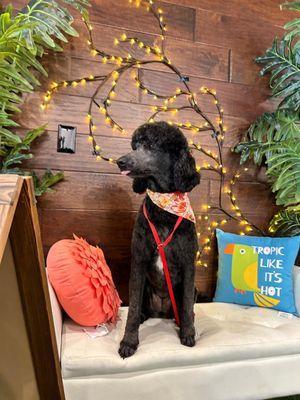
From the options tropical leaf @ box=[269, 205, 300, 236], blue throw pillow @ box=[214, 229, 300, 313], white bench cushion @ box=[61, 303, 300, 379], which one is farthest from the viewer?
tropical leaf @ box=[269, 205, 300, 236]

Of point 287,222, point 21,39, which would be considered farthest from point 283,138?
point 21,39

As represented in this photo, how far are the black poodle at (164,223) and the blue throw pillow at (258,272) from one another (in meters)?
0.54

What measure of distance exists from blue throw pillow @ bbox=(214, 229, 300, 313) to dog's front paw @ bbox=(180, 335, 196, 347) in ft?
1.94

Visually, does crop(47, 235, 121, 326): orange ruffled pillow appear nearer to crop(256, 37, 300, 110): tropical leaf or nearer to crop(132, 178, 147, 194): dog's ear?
crop(132, 178, 147, 194): dog's ear

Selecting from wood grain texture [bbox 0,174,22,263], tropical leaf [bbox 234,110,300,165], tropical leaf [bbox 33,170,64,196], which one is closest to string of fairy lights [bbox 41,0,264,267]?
tropical leaf [bbox 234,110,300,165]

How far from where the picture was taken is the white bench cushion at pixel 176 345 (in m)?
1.15

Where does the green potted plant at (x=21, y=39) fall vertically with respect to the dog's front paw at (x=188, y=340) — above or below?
above

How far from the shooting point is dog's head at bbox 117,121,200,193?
1324 millimetres

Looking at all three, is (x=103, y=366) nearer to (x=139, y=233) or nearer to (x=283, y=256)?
(x=139, y=233)

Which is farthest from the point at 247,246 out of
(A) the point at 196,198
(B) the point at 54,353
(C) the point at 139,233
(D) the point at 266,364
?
(B) the point at 54,353

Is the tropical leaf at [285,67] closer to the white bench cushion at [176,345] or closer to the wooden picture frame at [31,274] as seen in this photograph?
the white bench cushion at [176,345]

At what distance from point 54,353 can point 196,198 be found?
132 cm

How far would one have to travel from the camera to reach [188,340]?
4.22 ft

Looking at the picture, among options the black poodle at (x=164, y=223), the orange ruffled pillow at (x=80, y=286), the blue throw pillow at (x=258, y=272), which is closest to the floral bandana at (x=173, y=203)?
the black poodle at (x=164, y=223)
